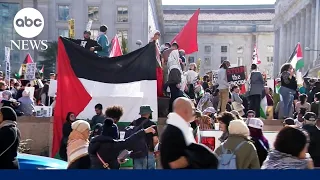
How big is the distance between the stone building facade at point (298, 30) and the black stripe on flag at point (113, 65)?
41408 mm

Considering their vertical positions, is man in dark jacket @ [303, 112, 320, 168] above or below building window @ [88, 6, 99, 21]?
below

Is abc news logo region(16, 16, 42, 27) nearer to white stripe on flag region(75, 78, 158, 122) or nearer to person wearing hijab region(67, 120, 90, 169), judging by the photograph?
white stripe on flag region(75, 78, 158, 122)

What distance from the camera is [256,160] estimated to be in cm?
656

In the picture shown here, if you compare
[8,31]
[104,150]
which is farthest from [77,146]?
[8,31]

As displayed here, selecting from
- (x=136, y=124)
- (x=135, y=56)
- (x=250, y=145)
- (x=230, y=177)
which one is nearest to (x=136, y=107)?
(x=135, y=56)

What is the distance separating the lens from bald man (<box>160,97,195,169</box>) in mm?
5195

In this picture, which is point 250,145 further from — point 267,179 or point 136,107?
point 136,107

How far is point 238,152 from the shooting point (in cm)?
655

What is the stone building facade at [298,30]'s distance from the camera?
205 feet

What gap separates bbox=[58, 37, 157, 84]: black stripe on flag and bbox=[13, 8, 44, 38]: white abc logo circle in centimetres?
779

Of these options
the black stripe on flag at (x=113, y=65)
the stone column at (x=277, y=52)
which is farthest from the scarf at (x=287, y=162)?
the stone column at (x=277, y=52)

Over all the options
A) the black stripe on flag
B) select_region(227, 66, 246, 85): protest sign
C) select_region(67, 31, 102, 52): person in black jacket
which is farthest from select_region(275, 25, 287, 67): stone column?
the black stripe on flag

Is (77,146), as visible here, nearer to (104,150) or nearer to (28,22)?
(104,150)

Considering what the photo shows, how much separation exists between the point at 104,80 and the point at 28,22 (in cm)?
1224
